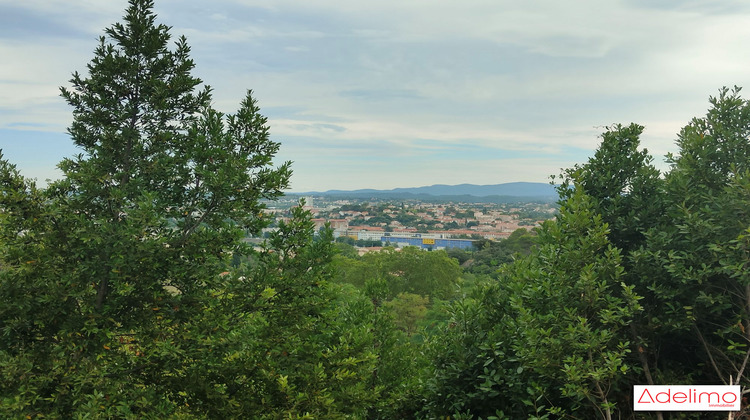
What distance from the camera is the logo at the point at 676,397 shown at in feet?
19.1

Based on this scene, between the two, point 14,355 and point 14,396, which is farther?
point 14,355

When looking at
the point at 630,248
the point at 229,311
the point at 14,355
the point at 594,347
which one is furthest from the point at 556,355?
the point at 14,355

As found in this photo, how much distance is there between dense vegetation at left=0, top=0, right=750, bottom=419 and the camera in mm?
5430

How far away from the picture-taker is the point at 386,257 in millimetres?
35688

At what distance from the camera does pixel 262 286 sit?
21.7ft

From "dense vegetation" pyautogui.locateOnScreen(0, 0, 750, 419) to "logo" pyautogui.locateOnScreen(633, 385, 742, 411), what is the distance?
0.20m

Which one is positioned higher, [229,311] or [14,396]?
[229,311]

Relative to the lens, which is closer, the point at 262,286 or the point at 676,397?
the point at 676,397

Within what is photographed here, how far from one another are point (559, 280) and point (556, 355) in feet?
3.01

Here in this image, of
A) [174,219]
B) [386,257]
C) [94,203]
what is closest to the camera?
[94,203]

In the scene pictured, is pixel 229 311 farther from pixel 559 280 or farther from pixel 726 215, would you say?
pixel 726 215

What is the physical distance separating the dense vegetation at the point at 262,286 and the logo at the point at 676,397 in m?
0.20

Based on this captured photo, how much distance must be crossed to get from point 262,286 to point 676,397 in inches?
220

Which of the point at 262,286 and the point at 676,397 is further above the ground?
the point at 262,286
